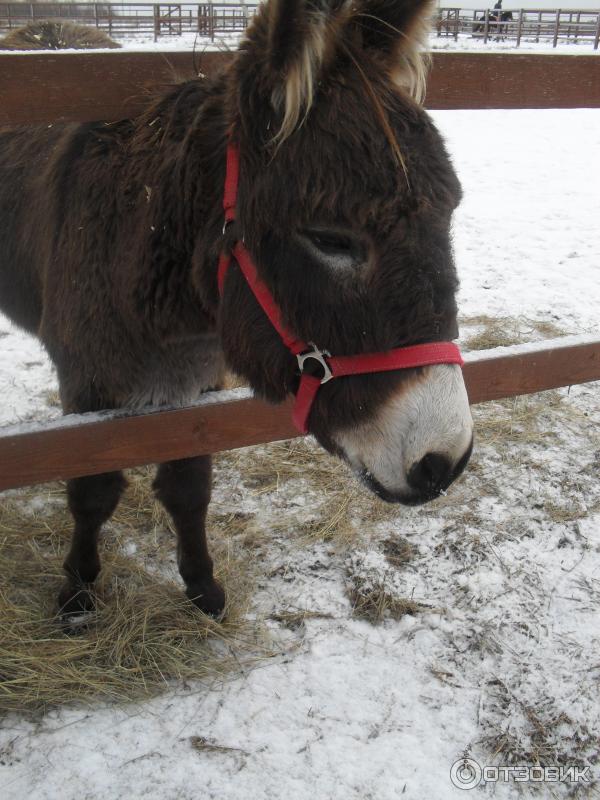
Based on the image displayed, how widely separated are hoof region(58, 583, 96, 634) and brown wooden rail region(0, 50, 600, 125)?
1.83 m

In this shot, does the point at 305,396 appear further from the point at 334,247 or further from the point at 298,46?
the point at 298,46

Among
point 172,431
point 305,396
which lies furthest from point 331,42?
point 172,431

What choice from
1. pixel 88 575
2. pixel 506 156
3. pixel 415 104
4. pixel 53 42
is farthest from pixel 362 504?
pixel 506 156

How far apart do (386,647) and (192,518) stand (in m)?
0.94

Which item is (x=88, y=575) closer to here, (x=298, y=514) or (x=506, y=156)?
(x=298, y=514)

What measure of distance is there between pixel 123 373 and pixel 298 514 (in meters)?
1.47

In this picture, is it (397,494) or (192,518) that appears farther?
(192,518)

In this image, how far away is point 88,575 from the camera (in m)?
2.66

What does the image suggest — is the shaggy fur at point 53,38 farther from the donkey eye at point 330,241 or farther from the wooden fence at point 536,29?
the wooden fence at point 536,29

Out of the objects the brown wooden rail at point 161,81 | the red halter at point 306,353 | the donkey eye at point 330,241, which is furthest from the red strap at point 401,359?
the brown wooden rail at point 161,81

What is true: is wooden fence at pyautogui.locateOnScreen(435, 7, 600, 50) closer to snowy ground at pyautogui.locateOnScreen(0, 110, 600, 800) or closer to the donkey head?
snowy ground at pyautogui.locateOnScreen(0, 110, 600, 800)

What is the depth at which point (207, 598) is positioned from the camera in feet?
8.62

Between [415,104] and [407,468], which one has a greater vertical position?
[415,104]

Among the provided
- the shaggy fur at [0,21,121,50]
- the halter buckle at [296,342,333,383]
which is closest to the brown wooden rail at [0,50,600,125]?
the halter buckle at [296,342,333,383]
